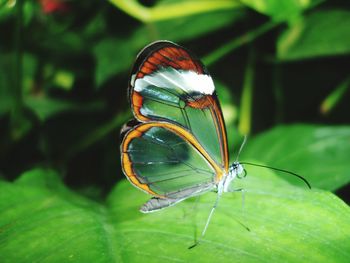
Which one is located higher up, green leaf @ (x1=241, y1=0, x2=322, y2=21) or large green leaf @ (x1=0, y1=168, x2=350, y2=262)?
green leaf @ (x1=241, y1=0, x2=322, y2=21)

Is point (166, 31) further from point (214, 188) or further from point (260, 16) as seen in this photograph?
point (214, 188)

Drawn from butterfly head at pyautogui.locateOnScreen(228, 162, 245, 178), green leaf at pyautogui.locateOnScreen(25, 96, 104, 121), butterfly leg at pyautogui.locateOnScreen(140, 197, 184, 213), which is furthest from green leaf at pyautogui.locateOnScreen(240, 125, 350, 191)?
green leaf at pyautogui.locateOnScreen(25, 96, 104, 121)

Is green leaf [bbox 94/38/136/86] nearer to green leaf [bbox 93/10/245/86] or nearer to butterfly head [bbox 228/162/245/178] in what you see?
green leaf [bbox 93/10/245/86]

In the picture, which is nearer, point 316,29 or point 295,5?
point 295,5

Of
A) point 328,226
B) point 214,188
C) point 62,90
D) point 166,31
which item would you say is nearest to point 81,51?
point 62,90

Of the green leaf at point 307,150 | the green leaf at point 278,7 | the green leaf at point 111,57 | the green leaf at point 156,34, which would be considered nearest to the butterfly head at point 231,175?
the green leaf at point 307,150

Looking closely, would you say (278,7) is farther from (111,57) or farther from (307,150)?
(111,57)
